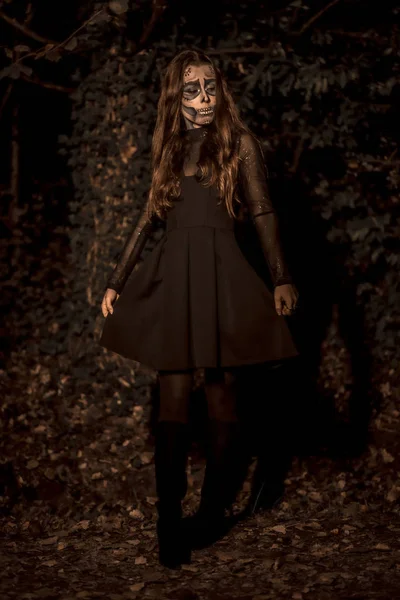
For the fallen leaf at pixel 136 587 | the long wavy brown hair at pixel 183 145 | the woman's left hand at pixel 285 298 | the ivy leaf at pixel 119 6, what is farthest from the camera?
the ivy leaf at pixel 119 6

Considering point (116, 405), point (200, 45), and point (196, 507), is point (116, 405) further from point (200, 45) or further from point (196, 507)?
point (200, 45)

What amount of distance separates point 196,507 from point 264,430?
1157 millimetres

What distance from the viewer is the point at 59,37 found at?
8703mm

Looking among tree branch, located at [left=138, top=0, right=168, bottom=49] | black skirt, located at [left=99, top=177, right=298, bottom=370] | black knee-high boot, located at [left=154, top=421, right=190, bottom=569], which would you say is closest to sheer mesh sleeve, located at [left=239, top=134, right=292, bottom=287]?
black skirt, located at [left=99, top=177, right=298, bottom=370]

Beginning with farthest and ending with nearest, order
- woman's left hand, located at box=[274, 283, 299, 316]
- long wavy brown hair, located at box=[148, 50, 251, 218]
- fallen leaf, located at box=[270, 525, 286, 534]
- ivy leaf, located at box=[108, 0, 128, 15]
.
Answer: ivy leaf, located at box=[108, 0, 128, 15], fallen leaf, located at box=[270, 525, 286, 534], long wavy brown hair, located at box=[148, 50, 251, 218], woman's left hand, located at box=[274, 283, 299, 316]

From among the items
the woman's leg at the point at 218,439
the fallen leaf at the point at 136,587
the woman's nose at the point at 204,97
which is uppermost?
the woman's nose at the point at 204,97

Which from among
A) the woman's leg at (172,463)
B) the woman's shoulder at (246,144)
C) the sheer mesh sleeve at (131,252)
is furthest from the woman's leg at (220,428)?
the woman's shoulder at (246,144)

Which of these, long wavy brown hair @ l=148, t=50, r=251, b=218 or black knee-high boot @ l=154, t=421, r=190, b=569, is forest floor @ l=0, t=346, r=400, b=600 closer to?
black knee-high boot @ l=154, t=421, r=190, b=569

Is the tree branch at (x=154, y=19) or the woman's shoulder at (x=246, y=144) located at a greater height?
the tree branch at (x=154, y=19)

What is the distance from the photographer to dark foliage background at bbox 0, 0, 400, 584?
6.18 metres

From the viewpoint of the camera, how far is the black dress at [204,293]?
4055mm

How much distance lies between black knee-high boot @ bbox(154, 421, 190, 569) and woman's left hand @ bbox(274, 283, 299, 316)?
0.75m

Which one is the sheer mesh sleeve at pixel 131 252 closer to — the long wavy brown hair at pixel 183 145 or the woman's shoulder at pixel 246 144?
the long wavy brown hair at pixel 183 145

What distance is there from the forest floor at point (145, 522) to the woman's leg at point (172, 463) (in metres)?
0.12
